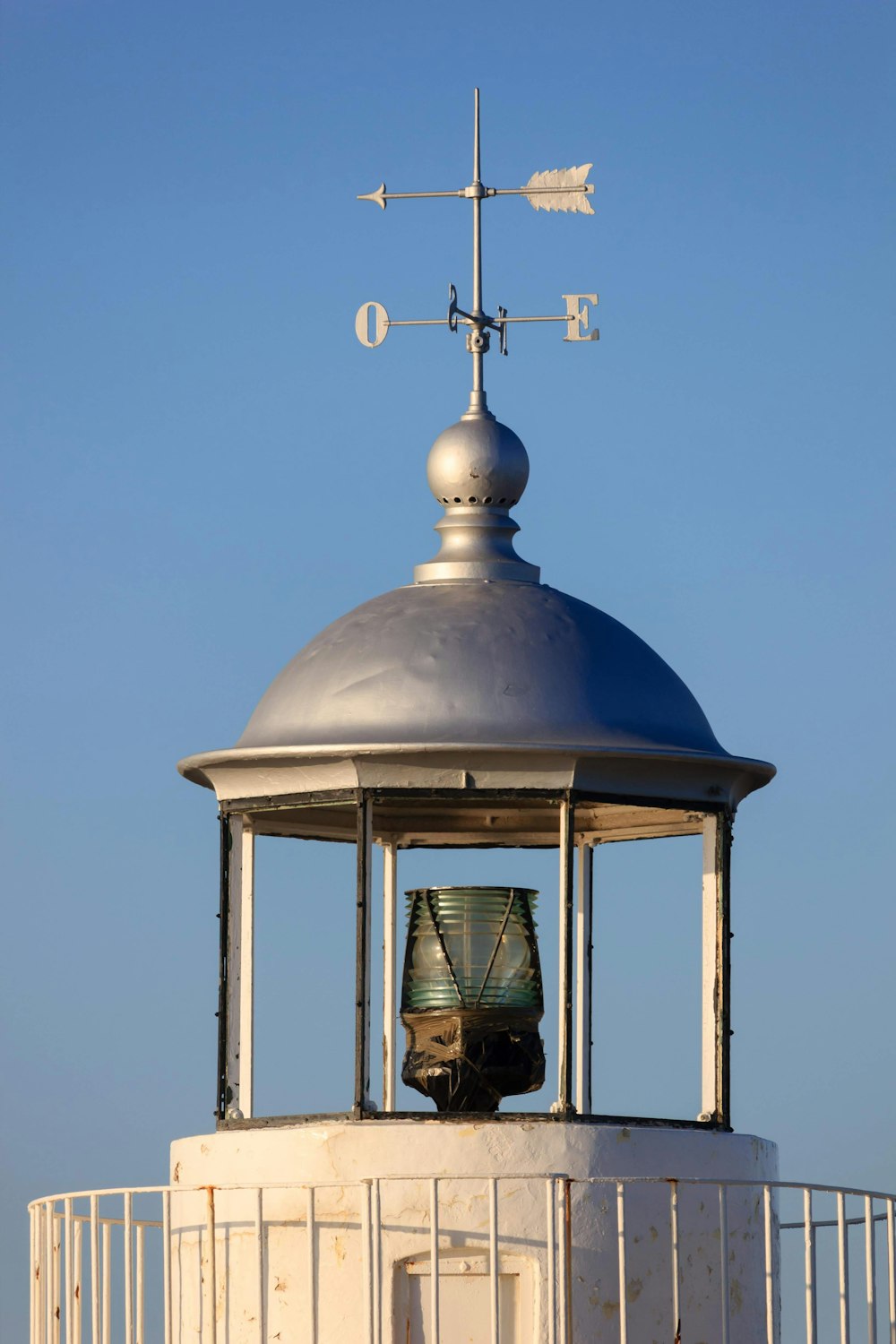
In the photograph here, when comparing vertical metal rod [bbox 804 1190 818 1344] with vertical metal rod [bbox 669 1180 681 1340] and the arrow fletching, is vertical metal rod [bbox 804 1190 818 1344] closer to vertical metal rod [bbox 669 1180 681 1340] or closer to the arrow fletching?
vertical metal rod [bbox 669 1180 681 1340]

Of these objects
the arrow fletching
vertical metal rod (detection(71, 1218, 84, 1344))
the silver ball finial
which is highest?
the arrow fletching

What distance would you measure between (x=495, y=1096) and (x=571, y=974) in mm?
2232

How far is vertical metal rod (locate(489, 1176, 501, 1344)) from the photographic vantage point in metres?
21.2

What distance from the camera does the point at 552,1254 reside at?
2178cm

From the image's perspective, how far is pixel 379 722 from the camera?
74.7 ft

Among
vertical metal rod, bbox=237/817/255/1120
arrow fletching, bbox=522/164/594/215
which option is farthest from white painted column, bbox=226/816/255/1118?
arrow fletching, bbox=522/164/594/215

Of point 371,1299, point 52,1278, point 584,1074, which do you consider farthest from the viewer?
point 584,1074

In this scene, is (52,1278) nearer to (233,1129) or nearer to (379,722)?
(233,1129)

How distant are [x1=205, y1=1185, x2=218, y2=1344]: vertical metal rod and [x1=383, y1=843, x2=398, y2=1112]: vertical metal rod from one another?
260 centimetres

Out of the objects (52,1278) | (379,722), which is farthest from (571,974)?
(52,1278)

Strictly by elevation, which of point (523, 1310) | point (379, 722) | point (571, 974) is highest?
point (379, 722)

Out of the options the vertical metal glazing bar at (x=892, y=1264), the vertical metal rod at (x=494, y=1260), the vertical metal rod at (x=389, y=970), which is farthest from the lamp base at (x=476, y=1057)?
the vertical metal glazing bar at (x=892, y=1264)

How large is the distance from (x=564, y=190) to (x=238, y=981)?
20.6 feet

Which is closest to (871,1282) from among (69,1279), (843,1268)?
(843,1268)
